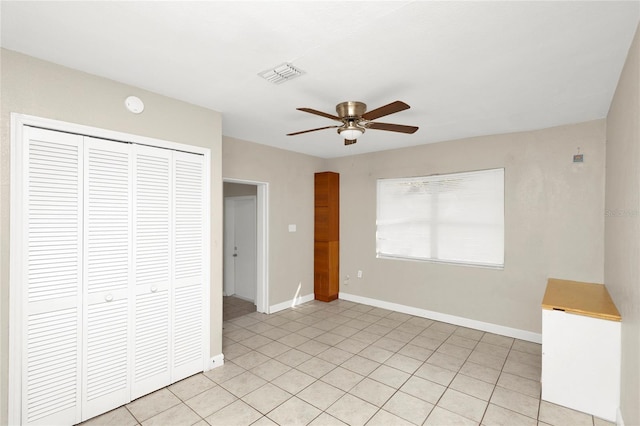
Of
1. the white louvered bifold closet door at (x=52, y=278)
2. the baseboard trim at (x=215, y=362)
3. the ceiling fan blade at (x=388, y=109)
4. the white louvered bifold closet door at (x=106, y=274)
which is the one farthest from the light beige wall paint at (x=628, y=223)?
the white louvered bifold closet door at (x=52, y=278)

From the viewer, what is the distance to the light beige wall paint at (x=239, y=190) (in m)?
5.53

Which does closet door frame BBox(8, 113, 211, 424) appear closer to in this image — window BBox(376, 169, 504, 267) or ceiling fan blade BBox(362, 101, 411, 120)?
ceiling fan blade BBox(362, 101, 411, 120)

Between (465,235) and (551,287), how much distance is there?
4.07 feet

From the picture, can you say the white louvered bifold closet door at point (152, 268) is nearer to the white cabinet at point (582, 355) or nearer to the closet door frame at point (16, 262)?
the closet door frame at point (16, 262)

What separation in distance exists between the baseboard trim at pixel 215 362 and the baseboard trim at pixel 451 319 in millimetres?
2859

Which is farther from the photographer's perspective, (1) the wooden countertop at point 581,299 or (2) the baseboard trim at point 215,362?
(2) the baseboard trim at point 215,362

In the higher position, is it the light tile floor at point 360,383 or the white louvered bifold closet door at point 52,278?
the white louvered bifold closet door at point 52,278

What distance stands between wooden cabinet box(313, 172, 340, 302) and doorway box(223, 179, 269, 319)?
3.73ft

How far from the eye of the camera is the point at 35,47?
2.00 m

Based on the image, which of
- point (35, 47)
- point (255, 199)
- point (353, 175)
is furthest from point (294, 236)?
point (35, 47)

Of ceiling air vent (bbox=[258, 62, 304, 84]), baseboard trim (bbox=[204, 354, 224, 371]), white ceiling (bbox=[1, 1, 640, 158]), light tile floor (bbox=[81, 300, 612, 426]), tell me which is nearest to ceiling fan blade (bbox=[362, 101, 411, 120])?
white ceiling (bbox=[1, 1, 640, 158])

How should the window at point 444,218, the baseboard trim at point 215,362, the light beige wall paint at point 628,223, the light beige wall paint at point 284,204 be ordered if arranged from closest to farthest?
1. the light beige wall paint at point 628,223
2. the baseboard trim at point 215,362
3. the window at point 444,218
4. the light beige wall paint at point 284,204

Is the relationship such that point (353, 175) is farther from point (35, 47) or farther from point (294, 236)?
point (35, 47)

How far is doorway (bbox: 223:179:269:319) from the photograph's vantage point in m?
4.89
